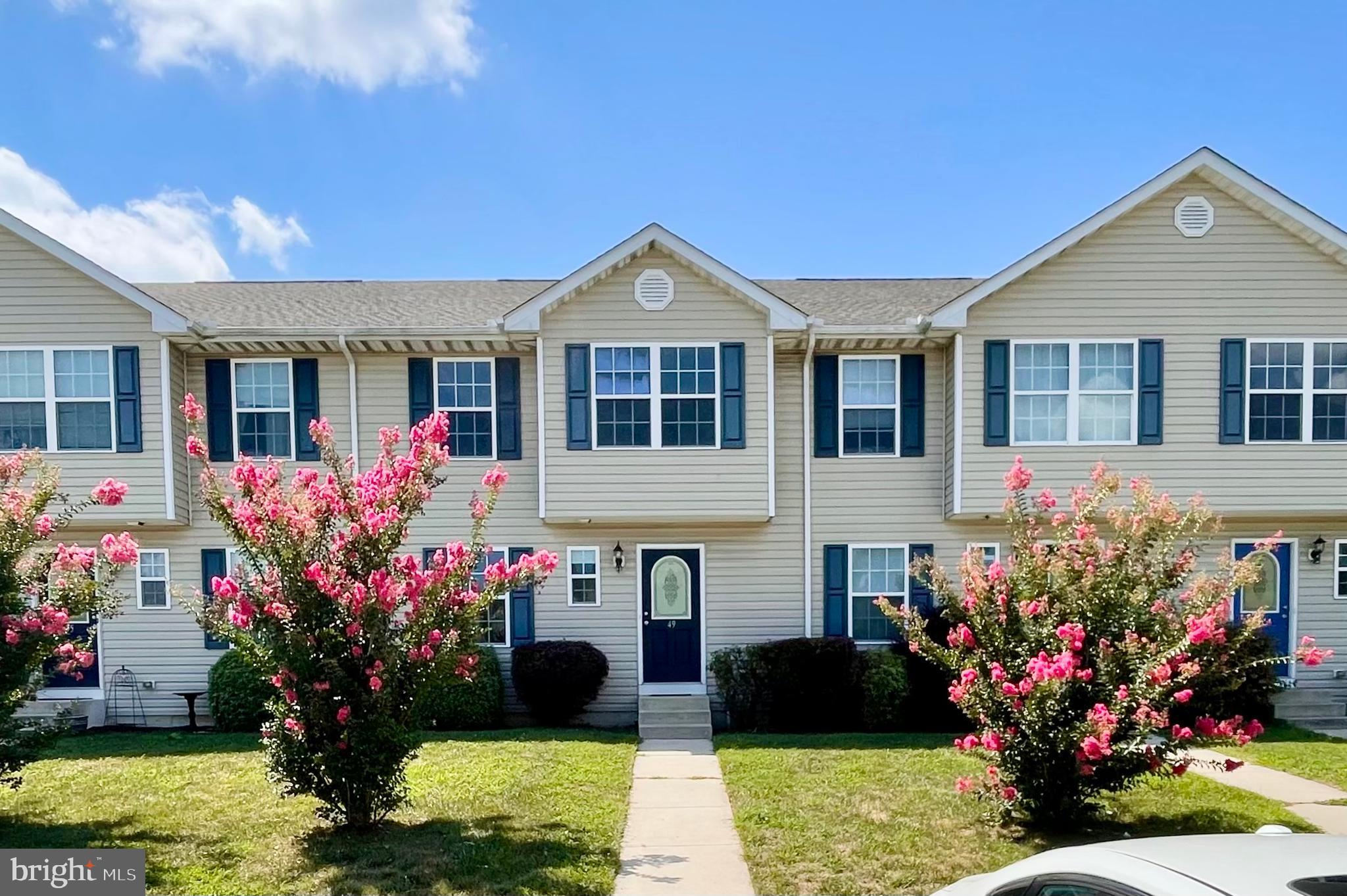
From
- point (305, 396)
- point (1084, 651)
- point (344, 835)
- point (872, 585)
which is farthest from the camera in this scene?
point (872, 585)

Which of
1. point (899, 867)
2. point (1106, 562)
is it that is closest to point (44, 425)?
point (899, 867)

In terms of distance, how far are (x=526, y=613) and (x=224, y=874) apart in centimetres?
624

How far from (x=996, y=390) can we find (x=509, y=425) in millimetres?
7210

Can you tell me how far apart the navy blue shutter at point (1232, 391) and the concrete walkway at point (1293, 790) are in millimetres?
4647

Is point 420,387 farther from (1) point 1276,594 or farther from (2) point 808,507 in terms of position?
(1) point 1276,594

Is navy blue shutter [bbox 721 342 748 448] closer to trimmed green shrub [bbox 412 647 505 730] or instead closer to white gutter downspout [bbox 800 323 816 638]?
white gutter downspout [bbox 800 323 816 638]

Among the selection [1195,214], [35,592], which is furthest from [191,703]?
[1195,214]

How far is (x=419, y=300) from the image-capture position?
13.7m

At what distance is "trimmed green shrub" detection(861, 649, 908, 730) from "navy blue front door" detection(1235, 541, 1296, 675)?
18.6 feet

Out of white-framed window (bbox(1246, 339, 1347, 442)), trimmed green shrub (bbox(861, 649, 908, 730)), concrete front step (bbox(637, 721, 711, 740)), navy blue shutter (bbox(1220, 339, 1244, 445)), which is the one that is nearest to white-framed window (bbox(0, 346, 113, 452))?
concrete front step (bbox(637, 721, 711, 740))

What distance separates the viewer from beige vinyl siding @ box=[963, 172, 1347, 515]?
11.2 m

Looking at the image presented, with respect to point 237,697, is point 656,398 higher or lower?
higher

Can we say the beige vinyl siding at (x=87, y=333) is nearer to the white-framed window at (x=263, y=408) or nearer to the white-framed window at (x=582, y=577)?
the white-framed window at (x=263, y=408)

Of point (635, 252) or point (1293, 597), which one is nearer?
point (635, 252)
